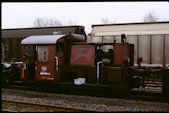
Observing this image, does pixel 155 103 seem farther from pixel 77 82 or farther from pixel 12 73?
pixel 12 73

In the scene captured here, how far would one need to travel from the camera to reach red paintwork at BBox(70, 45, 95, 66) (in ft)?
32.6

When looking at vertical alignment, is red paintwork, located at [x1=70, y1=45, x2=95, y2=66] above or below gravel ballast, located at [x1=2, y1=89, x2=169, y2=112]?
above

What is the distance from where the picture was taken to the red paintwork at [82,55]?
9.93 m

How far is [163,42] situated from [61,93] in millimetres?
7881

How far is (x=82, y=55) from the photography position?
10125 mm

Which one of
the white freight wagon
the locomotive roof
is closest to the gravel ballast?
the locomotive roof

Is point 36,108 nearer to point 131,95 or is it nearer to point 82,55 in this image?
point 82,55

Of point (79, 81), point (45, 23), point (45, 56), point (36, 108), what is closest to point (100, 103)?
point (79, 81)

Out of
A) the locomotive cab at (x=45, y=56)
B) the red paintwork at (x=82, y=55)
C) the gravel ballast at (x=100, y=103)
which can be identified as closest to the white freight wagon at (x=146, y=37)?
the red paintwork at (x=82, y=55)

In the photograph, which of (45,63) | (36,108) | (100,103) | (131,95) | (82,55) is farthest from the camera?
(45,63)

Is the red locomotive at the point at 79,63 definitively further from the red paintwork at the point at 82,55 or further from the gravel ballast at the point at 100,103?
the gravel ballast at the point at 100,103

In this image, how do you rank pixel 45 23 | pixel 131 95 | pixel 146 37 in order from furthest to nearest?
pixel 45 23
pixel 146 37
pixel 131 95

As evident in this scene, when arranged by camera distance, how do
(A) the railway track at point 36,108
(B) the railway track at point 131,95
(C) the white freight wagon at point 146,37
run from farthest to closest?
(C) the white freight wagon at point 146,37, (B) the railway track at point 131,95, (A) the railway track at point 36,108

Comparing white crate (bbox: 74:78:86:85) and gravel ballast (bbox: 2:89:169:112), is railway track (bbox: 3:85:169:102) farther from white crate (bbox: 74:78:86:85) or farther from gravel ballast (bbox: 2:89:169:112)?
white crate (bbox: 74:78:86:85)
